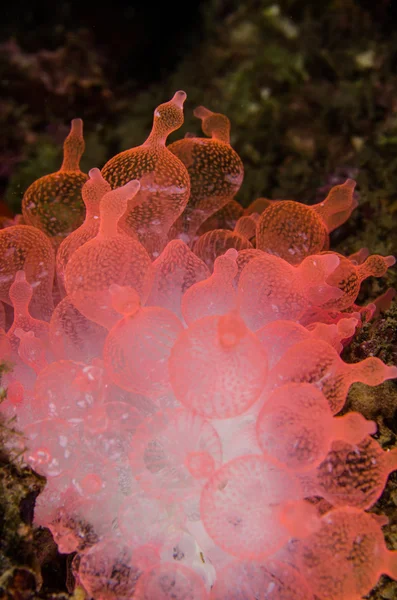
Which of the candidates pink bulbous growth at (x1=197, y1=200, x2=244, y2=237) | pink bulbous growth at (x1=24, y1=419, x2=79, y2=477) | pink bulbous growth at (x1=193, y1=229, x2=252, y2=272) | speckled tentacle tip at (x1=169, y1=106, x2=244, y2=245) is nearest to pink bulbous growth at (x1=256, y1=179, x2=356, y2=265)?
pink bulbous growth at (x1=193, y1=229, x2=252, y2=272)

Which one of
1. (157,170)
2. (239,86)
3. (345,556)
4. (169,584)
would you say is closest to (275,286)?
(157,170)

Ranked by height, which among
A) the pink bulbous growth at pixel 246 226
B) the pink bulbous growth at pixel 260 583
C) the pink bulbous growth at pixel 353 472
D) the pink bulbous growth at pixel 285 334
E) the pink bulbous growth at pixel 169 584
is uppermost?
the pink bulbous growth at pixel 246 226

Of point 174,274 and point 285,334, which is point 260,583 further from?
point 174,274

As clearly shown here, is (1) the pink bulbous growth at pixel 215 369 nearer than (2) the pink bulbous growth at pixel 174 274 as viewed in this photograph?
Yes

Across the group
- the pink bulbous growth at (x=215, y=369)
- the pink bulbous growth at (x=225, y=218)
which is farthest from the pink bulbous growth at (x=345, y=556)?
the pink bulbous growth at (x=225, y=218)

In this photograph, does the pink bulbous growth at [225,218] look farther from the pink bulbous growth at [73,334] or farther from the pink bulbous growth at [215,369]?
the pink bulbous growth at [215,369]

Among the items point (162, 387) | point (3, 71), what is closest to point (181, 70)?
point (3, 71)

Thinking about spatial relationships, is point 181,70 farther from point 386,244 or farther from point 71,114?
point 386,244

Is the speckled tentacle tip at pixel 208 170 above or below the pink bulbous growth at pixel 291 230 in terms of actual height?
above
